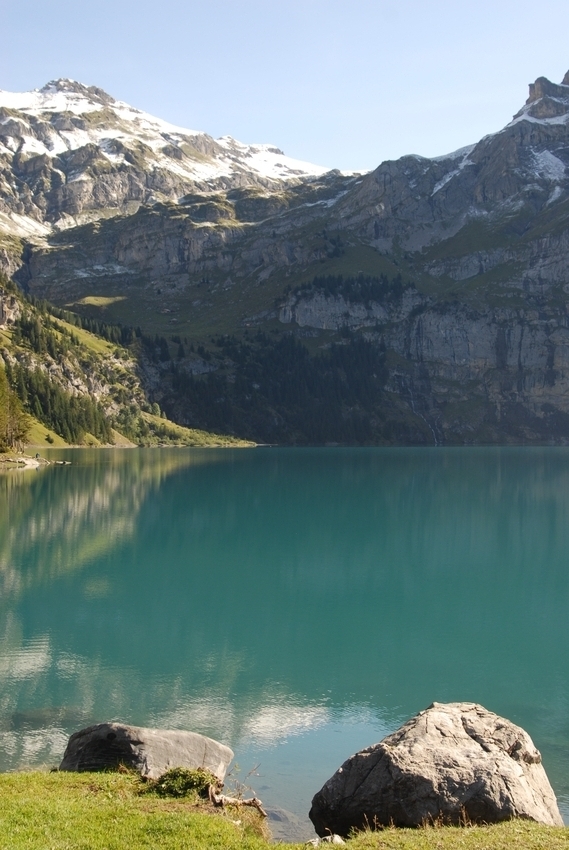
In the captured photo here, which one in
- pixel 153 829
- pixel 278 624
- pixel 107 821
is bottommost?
pixel 278 624

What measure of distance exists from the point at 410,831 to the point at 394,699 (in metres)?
14.9

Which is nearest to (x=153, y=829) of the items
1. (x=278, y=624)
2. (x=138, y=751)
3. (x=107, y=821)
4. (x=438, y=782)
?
(x=107, y=821)

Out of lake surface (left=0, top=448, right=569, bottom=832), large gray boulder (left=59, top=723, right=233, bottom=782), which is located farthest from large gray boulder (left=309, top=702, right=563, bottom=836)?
lake surface (left=0, top=448, right=569, bottom=832)

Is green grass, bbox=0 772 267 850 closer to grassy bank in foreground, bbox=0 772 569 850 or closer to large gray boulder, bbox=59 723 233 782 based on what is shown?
grassy bank in foreground, bbox=0 772 569 850

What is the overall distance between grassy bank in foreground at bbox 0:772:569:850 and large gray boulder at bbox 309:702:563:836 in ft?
3.43

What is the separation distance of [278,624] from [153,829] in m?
28.3

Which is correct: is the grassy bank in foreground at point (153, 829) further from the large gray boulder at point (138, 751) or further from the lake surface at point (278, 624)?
the lake surface at point (278, 624)

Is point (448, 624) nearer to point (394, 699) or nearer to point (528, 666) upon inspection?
point (528, 666)

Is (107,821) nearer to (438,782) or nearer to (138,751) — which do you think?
(138,751)

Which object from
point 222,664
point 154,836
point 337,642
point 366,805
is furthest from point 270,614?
point 154,836

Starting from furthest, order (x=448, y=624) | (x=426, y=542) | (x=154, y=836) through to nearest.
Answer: (x=426, y=542) → (x=448, y=624) → (x=154, y=836)

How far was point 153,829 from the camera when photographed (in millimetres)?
14141

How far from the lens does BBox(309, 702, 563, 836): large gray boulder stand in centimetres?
1686

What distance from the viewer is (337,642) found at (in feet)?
126
